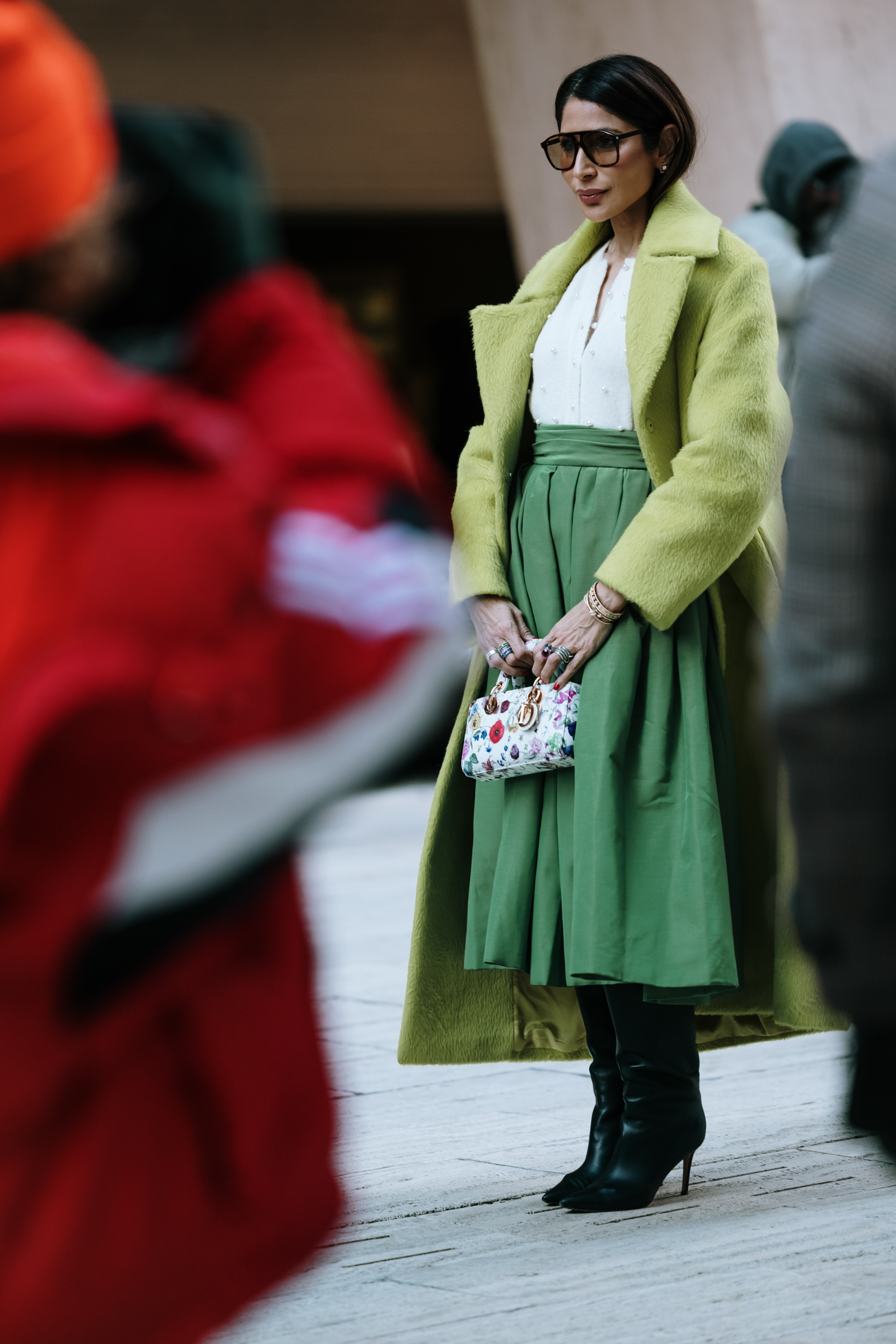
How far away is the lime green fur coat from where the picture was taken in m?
3.39

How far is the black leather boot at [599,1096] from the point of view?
3.56 meters

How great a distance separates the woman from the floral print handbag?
3cm

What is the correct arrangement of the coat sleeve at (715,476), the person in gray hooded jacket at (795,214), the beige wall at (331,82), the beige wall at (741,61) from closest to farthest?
1. the coat sleeve at (715,476)
2. the person in gray hooded jacket at (795,214)
3. the beige wall at (741,61)
4. the beige wall at (331,82)

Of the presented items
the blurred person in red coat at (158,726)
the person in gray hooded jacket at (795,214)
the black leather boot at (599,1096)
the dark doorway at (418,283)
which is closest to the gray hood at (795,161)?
the person in gray hooded jacket at (795,214)

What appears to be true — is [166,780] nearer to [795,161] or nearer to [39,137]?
[39,137]

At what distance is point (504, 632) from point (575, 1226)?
1.09 metres

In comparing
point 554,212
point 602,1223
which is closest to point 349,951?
point 602,1223

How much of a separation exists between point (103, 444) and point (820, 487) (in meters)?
0.58

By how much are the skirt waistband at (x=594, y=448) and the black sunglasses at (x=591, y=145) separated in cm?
48

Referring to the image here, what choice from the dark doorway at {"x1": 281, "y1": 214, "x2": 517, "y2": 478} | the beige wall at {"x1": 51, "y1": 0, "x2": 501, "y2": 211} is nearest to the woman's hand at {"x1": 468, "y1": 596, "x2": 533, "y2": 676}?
the beige wall at {"x1": 51, "y1": 0, "x2": 501, "y2": 211}

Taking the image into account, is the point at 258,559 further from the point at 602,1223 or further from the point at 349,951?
the point at 349,951

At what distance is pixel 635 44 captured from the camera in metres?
8.82

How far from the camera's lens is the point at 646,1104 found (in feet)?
11.3

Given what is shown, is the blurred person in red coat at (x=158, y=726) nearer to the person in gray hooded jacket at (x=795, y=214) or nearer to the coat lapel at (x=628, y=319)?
the coat lapel at (x=628, y=319)
